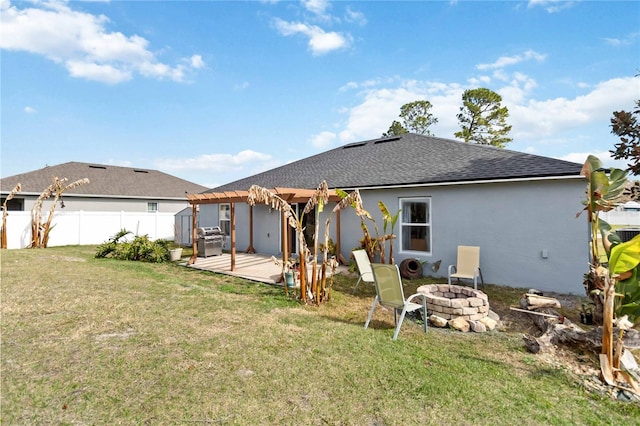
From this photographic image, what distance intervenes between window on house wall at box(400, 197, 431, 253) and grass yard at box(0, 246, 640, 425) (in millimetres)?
4524

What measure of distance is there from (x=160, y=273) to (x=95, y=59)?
953 cm

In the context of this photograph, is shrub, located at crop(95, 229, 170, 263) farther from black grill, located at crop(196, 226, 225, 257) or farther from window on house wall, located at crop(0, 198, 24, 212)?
window on house wall, located at crop(0, 198, 24, 212)

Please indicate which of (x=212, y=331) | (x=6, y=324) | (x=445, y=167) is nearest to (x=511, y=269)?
(x=445, y=167)

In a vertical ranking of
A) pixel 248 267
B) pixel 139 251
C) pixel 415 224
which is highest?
pixel 415 224

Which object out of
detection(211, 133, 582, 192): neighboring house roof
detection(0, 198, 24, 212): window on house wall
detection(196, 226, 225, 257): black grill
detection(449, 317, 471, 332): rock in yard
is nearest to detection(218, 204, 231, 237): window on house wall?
detection(211, 133, 582, 192): neighboring house roof

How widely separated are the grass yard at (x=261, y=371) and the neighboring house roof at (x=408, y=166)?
529cm

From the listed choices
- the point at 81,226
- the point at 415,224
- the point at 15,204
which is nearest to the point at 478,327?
the point at 415,224

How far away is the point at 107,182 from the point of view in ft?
78.9

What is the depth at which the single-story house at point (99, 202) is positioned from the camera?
1773cm

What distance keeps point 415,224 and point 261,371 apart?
26.4 ft

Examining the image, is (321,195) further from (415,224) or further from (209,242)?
(209,242)

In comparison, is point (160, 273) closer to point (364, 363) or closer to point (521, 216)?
point (364, 363)

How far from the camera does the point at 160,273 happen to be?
10617mm

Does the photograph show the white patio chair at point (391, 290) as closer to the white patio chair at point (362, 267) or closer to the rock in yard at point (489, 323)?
the rock in yard at point (489, 323)
